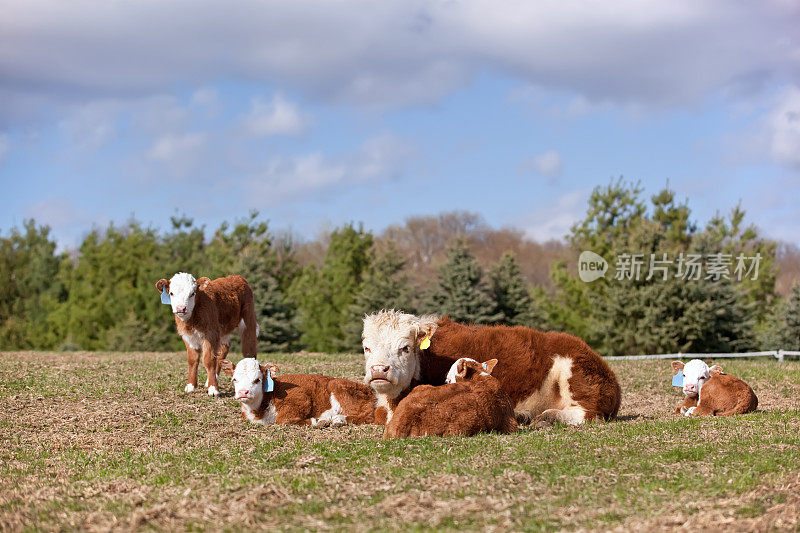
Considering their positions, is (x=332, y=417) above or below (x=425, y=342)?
below

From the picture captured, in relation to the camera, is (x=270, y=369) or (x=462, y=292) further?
(x=462, y=292)

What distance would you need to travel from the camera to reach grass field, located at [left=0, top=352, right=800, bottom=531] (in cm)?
527

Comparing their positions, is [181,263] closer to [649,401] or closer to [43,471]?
[649,401]

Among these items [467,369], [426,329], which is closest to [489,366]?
[467,369]

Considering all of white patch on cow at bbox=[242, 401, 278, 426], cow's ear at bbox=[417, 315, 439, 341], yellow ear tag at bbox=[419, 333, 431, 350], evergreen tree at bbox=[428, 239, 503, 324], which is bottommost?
white patch on cow at bbox=[242, 401, 278, 426]

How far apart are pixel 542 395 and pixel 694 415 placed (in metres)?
2.73

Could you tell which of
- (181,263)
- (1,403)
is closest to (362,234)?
(181,263)

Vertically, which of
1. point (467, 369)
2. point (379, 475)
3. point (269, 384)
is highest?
point (467, 369)

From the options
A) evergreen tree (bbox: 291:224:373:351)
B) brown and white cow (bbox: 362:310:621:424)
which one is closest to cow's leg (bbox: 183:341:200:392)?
brown and white cow (bbox: 362:310:621:424)

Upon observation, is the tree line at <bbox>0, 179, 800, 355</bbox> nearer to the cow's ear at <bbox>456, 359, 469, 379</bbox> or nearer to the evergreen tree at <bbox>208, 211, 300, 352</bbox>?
the evergreen tree at <bbox>208, 211, 300, 352</bbox>

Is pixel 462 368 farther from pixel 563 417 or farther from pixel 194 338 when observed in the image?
pixel 194 338

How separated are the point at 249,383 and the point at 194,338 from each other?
3.02m

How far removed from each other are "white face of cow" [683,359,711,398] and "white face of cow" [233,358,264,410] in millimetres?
6009

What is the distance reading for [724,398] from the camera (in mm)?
10750
